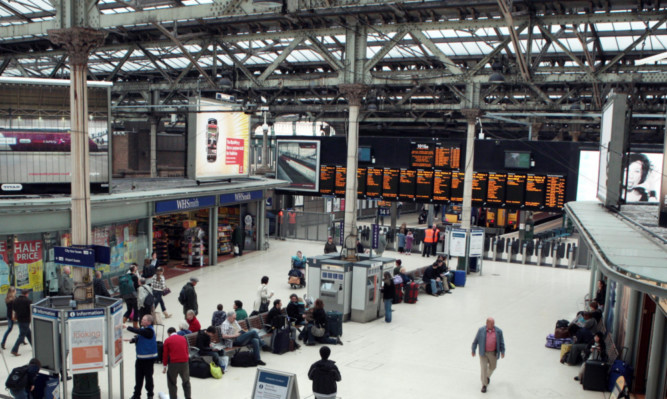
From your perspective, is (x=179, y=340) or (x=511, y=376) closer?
(x=179, y=340)

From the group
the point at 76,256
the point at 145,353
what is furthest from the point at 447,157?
the point at 76,256

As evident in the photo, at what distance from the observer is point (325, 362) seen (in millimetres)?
9555

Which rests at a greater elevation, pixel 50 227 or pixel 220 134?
pixel 220 134

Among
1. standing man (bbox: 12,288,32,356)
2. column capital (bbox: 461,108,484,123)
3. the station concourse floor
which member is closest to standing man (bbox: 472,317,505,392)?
the station concourse floor

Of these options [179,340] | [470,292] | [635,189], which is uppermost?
[635,189]

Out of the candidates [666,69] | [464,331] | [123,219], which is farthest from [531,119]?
[123,219]

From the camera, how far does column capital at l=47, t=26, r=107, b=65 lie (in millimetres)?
11055

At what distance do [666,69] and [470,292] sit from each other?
939cm

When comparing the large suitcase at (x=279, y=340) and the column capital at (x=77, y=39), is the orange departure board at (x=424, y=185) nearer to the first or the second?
the large suitcase at (x=279, y=340)

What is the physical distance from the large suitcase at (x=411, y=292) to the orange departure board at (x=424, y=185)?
10.3 metres

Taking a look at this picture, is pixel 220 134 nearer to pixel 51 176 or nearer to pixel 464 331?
pixel 51 176

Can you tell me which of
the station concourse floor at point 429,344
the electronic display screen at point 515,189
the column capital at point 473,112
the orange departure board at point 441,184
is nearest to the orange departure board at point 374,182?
the orange departure board at point 441,184

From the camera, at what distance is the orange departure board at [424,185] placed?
96.1 ft

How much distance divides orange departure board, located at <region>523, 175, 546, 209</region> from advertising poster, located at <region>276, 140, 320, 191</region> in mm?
9874
